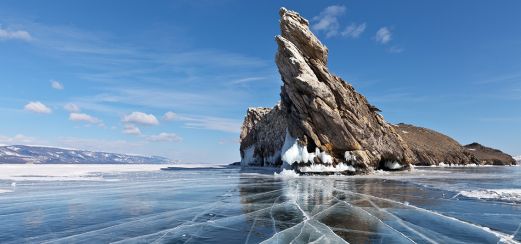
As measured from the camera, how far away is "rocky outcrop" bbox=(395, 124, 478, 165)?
416 feet

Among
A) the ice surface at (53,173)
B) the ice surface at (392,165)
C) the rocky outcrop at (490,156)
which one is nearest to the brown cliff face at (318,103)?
the ice surface at (392,165)

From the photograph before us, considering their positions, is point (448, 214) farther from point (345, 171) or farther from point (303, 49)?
point (303, 49)

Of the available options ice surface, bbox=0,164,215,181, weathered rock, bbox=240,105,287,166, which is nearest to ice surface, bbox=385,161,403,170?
weathered rock, bbox=240,105,287,166

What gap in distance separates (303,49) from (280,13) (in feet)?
24.3

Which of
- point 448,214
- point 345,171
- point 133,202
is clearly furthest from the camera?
point 345,171

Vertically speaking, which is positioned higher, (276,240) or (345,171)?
(345,171)

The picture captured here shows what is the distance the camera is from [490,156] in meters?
159

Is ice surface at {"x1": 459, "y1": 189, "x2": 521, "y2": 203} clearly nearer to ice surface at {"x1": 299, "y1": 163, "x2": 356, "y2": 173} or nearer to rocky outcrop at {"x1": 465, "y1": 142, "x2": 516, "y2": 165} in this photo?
ice surface at {"x1": 299, "y1": 163, "x2": 356, "y2": 173}

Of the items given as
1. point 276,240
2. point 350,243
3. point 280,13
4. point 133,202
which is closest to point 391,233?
point 350,243

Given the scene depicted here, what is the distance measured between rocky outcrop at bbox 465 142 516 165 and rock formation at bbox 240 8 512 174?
338ft

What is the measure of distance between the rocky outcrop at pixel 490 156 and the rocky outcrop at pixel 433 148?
777 cm

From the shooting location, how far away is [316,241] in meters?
11.9

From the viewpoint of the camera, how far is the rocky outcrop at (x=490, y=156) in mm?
150512

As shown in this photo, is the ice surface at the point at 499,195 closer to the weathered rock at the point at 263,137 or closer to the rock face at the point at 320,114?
the rock face at the point at 320,114
